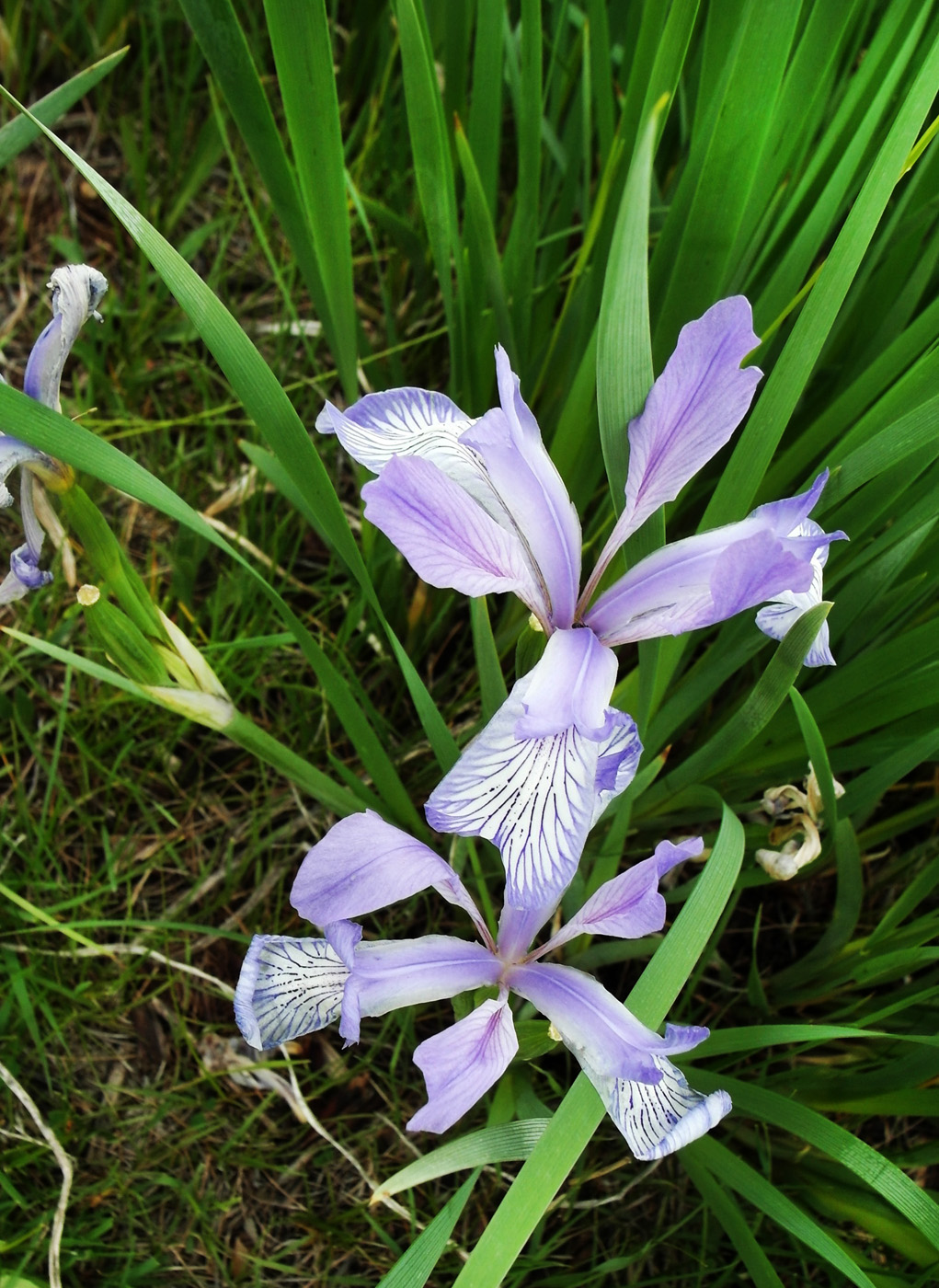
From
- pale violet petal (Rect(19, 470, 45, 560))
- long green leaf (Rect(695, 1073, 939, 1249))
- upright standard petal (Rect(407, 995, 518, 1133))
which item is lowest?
long green leaf (Rect(695, 1073, 939, 1249))

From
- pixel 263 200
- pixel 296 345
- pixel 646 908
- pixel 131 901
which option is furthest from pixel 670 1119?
pixel 263 200

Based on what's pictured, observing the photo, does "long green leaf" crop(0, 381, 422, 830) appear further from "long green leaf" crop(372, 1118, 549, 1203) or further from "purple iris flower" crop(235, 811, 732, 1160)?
"long green leaf" crop(372, 1118, 549, 1203)

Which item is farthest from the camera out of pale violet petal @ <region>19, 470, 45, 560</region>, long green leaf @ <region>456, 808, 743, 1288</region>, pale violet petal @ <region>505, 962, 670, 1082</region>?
pale violet petal @ <region>19, 470, 45, 560</region>

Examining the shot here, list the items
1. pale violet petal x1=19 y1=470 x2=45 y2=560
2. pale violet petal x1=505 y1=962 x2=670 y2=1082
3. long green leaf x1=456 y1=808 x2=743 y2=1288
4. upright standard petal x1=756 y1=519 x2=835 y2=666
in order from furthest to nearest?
pale violet petal x1=19 y1=470 x2=45 y2=560 → upright standard petal x1=756 y1=519 x2=835 y2=666 → pale violet petal x1=505 y1=962 x2=670 y2=1082 → long green leaf x1=456 y1=808 x2=743 y2=1288

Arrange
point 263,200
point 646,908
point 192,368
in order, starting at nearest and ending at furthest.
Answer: point 646,908 < point 192,368 < point 263,200

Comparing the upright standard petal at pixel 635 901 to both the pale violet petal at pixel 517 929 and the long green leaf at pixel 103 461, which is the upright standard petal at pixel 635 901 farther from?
the long green leaf at pixel 103 461

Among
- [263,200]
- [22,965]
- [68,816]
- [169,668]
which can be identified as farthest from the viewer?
[263,200]

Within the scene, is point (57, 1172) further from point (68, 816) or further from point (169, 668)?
point (169, 668)

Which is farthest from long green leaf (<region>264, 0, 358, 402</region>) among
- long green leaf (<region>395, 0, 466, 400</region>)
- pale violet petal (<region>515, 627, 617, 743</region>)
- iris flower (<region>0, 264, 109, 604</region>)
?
pale violet petal (<region>515, 627, 617, 743</region>)

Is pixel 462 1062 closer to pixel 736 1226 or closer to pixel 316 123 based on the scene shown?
pixel 736 1226
